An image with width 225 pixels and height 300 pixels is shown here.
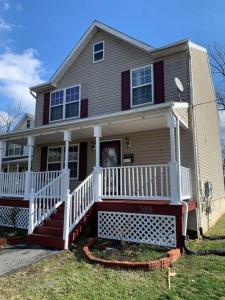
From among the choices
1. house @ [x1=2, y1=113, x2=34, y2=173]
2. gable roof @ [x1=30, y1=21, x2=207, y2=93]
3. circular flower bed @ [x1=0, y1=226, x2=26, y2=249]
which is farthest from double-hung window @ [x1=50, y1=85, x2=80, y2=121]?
house @ [x1=2, y1=113, x2=34, y2=173]

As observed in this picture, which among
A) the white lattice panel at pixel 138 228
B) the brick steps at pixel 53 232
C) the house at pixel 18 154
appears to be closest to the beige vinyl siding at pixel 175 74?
the white lattice panel at pixel 138 228

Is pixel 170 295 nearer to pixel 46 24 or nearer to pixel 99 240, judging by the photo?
pixel 99 240

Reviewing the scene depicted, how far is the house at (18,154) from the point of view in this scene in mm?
26484

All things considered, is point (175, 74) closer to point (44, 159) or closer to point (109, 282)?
point (44, 159)

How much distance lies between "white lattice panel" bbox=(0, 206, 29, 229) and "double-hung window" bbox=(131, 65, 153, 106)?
19.1ft

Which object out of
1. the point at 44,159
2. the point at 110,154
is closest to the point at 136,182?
the point at 110,154

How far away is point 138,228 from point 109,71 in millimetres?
7021

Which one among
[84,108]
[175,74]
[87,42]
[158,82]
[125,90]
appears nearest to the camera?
[175,74]

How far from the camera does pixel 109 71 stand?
12117mm

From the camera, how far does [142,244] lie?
7512 millimetres

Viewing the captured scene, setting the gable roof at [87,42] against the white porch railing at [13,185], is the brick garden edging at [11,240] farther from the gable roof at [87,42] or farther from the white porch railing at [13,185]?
the gable roof at [87,42]

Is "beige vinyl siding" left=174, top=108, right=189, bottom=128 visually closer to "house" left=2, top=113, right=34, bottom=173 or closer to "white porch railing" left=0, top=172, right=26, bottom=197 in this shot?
"white porch railing" left=0, top=172, right=26, bottom=197

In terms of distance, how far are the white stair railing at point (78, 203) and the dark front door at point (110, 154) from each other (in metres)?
2.59

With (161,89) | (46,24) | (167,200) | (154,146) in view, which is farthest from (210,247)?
(46,24)
